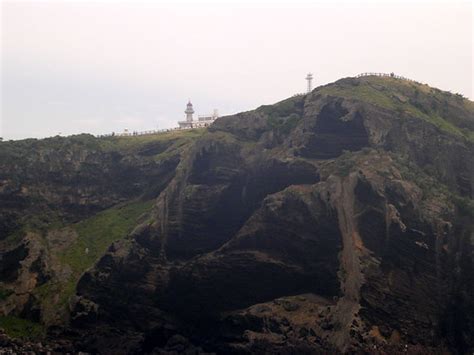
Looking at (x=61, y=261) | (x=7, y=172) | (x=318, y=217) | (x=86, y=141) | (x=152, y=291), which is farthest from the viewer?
(x=86, y=141)

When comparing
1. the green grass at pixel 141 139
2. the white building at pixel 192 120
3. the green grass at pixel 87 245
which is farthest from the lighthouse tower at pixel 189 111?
the green grass at pixel 87 245

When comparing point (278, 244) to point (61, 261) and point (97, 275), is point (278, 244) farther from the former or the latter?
point (61, 261)

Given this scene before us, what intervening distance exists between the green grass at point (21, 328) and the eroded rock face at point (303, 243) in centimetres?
500

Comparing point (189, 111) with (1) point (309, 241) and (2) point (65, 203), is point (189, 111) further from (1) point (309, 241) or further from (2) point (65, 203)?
(1) point (309, 241)

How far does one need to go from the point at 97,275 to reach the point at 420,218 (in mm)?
40631

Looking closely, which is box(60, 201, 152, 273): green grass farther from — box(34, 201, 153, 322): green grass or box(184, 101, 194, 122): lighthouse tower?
box(184, 101, 194, 122): lighthouse tower

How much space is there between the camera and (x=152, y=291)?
241 ft

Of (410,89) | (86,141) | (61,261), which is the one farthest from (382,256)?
(86,141)

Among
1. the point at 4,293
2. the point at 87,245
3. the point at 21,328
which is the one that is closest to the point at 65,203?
the point at 87,245

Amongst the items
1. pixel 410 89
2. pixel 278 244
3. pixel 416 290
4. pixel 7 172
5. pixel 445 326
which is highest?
pixel 410 89

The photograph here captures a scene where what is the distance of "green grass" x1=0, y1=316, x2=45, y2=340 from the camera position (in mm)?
70000

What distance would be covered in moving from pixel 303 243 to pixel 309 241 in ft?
2.46

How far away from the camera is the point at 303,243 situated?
67438 mm

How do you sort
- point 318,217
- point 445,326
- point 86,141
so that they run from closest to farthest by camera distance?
point 445,326, point 318,217, point 86,141
